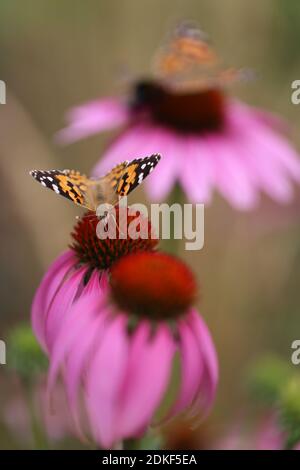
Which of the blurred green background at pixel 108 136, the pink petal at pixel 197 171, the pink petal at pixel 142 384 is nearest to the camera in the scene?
the pink petal at pixel 142 384

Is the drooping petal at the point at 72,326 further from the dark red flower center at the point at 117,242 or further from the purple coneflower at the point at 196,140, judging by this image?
the purple coneflower at the point at 196,140

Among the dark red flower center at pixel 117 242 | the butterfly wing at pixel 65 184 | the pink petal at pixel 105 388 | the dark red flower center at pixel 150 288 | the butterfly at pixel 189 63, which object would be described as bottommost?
the pink petal at pixel 105 388

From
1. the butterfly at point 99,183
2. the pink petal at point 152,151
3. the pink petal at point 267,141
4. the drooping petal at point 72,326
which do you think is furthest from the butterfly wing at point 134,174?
the pink petal at point 267,141

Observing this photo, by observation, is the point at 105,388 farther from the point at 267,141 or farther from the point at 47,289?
the point at 267,141

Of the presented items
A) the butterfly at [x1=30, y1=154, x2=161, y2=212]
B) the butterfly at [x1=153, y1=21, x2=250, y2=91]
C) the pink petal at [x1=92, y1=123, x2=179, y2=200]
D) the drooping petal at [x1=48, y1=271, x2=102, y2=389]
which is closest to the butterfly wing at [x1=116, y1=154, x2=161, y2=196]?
the butterfly at [x1=30, y1=154, x2=161, y2=212]
